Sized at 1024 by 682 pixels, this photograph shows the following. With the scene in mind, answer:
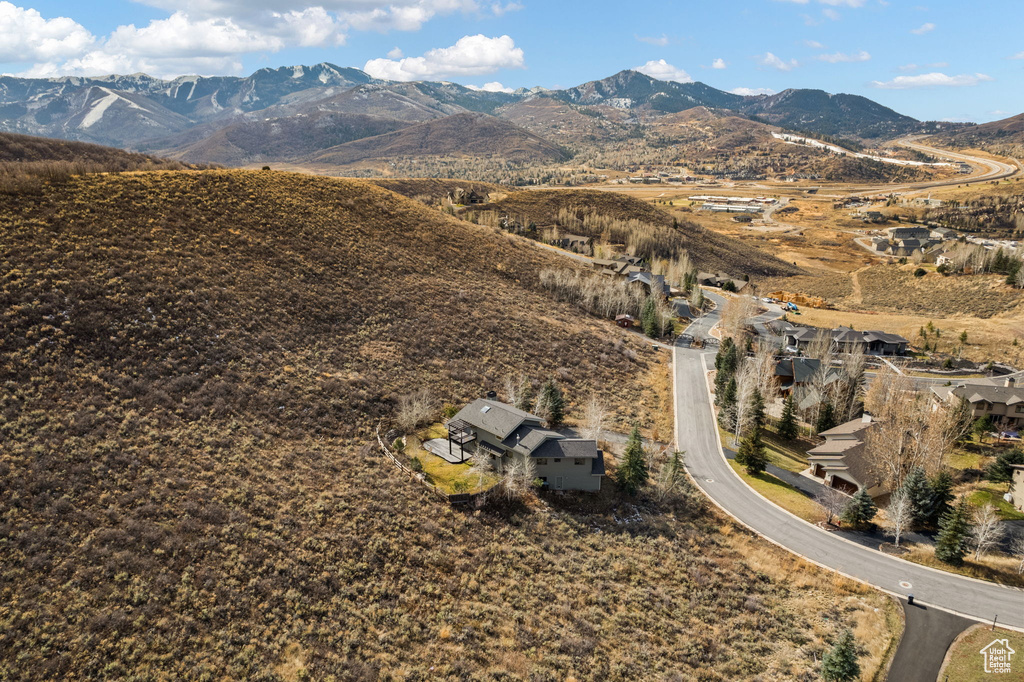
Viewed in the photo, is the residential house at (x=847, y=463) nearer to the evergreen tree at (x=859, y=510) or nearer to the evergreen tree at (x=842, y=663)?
the evergreen tree at (x=859, y=510)

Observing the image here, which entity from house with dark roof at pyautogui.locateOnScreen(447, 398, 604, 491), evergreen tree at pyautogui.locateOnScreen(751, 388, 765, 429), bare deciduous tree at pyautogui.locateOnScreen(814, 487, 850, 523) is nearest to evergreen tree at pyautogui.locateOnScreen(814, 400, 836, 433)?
evergreen tree at pyautogui.locateOnScreen(751, 388, 765, 429)

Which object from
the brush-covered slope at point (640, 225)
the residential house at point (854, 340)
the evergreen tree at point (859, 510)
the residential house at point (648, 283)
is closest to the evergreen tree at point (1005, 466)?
the evergreen tree at point (859, 510)

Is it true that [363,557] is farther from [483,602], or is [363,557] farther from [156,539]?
[156,539]

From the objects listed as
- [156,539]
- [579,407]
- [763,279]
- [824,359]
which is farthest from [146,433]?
[763,279]

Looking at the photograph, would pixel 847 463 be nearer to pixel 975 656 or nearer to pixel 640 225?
pixel 975 656

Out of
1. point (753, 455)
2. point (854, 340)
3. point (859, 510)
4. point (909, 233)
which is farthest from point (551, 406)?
point (909, 233)

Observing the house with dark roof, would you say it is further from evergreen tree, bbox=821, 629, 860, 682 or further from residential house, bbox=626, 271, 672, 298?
residential house, bbox=626, 271, 672, 298
